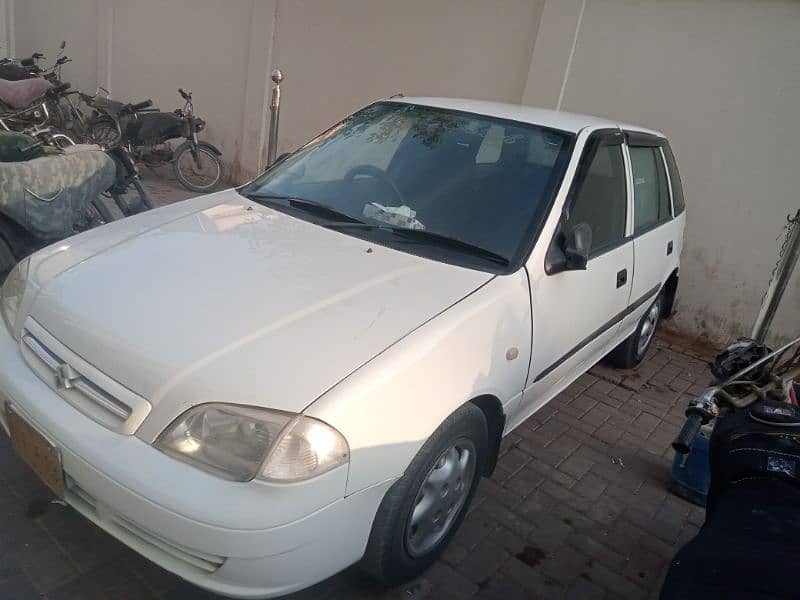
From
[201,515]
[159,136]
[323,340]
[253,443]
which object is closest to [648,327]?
[323,340]

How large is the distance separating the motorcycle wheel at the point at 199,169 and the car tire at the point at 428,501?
6425 mm

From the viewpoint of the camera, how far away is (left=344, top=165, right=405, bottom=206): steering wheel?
3.16 meters

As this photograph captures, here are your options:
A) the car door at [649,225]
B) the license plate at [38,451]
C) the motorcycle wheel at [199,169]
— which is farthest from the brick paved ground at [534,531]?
the motorcycle wheel at [199,169]

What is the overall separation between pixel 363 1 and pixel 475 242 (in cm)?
552

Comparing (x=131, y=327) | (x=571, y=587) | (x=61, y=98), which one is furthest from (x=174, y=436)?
(x=61, y=98)

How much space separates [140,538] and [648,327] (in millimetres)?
4082

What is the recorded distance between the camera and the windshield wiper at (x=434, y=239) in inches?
109

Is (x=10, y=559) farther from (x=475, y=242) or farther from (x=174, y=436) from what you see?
(x=475, y=242)

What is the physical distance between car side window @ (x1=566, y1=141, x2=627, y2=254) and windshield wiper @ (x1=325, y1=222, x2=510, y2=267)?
1.62 feet

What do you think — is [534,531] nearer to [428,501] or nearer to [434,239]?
[428,501]

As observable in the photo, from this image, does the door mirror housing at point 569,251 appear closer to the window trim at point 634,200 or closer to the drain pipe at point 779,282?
the window trim at point 634,200

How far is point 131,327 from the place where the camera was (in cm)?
212

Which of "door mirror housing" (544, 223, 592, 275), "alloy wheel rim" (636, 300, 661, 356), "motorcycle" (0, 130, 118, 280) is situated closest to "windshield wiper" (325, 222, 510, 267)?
"door mirror housing" (544, 223, 592, 275)

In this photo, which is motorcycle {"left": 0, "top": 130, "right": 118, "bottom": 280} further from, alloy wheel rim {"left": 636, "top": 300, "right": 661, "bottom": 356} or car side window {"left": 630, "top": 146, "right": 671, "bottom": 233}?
alloy wheel rim {"left": 636, "top": 300, "right": 661, "bottom": 356}
